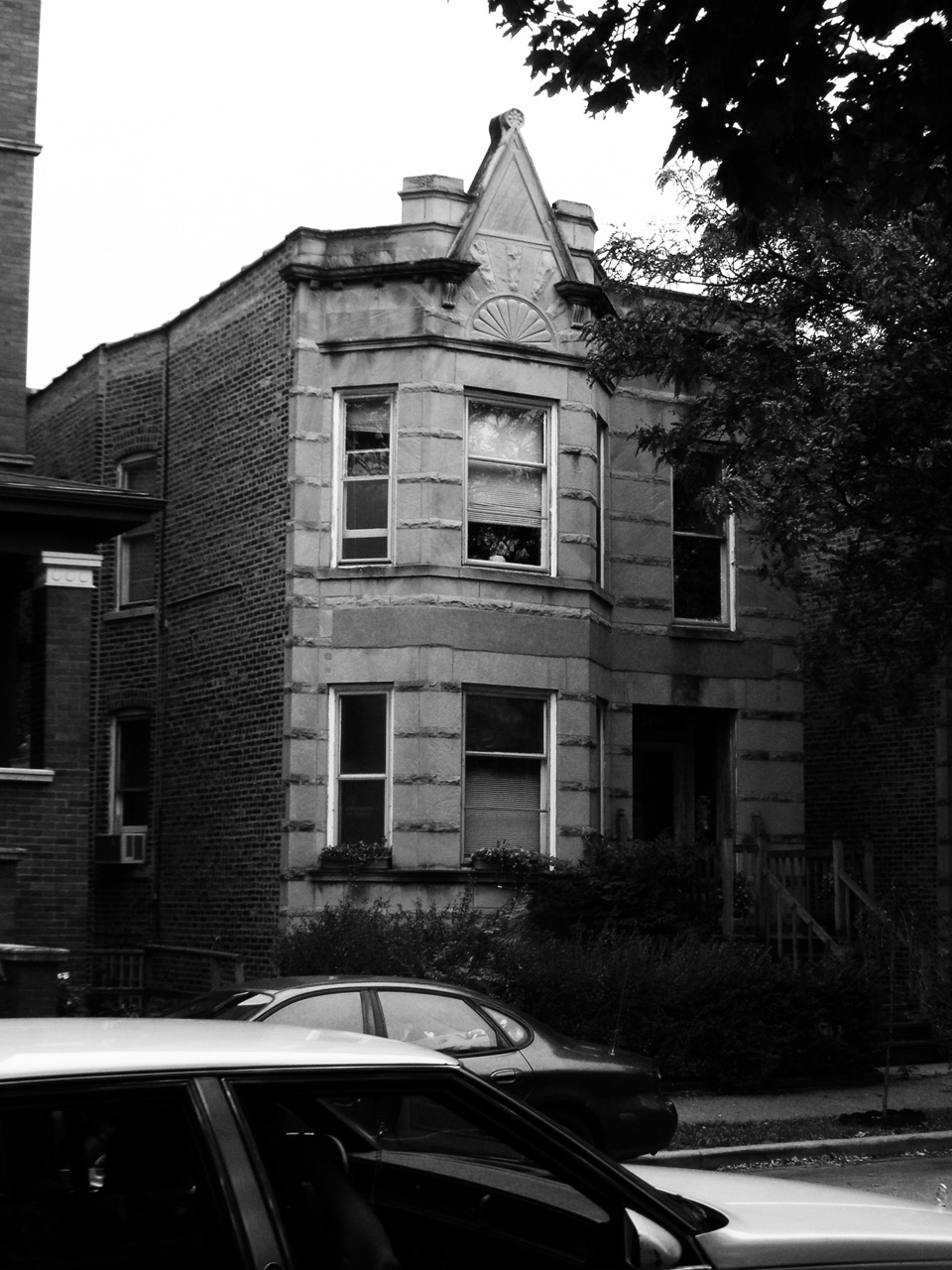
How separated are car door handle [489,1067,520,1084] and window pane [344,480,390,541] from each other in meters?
10.7

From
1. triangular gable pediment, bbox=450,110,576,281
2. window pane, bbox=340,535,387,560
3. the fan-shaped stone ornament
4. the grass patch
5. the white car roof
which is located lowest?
the grass patch

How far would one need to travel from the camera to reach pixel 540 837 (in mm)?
19516

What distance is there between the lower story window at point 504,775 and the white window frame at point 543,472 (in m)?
1.62

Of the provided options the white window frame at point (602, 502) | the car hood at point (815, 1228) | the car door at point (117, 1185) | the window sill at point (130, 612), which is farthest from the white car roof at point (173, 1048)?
the window sill at point (130, 612)

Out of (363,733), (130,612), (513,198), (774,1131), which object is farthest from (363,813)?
(513,198)

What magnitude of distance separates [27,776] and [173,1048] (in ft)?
44.3

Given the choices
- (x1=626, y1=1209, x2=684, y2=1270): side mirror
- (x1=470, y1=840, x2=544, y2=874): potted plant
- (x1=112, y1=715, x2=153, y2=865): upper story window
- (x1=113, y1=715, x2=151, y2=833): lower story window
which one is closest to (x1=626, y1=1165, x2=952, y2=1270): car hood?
(x1=626, y1=1209, x2=684, y2=1270): side mirror

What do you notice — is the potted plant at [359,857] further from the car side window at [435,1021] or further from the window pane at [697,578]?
the car side window at [435,1021]

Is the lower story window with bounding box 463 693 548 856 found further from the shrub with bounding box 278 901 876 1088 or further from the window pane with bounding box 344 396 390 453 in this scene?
the window pane with bounding box 344 396 390 453

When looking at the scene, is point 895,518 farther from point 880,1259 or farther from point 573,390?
point 880,1259

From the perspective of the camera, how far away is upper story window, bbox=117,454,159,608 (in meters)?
23.1

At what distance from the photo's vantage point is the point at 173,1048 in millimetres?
3508

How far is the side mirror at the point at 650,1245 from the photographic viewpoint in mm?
3664

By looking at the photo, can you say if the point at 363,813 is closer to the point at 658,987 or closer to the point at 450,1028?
the point at 658,987
